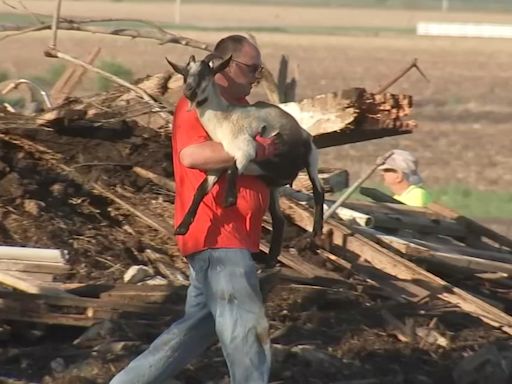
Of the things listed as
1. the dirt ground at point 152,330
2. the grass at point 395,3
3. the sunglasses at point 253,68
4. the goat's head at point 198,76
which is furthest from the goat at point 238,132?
the grass at point 395,3

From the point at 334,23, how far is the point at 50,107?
73.2 m

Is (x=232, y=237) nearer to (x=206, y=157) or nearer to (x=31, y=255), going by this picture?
(x=206, y=157)

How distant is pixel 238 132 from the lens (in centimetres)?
653

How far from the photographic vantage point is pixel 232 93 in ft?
21.9

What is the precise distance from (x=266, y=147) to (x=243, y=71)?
0.36 metres

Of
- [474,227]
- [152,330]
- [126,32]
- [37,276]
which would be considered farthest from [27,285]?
[474,227]

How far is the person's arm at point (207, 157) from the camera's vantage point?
643cm

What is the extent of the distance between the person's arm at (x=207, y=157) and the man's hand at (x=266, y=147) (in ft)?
0.53

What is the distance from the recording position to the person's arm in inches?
253

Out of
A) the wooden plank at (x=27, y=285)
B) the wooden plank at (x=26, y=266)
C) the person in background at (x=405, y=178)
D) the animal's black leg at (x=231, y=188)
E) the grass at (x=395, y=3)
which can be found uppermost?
the animal's black leg at (x=231, y=188)

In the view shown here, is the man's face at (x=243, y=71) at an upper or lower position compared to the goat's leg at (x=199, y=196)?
upper

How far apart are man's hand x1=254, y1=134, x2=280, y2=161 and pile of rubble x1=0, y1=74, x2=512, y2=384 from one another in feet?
4.12

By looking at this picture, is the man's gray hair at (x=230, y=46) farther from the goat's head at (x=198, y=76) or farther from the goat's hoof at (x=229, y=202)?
the goat's hoof at (x=229, y=202)

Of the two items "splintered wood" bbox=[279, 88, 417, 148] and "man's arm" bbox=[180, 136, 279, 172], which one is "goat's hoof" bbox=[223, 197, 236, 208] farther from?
"splintered wood" bbox=[279, 88, 417, 148]
